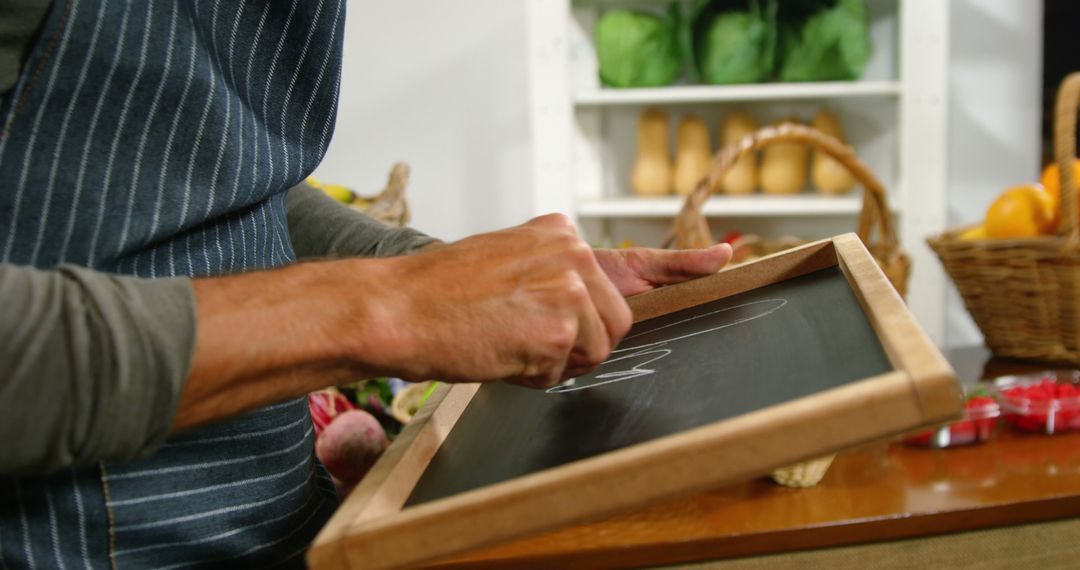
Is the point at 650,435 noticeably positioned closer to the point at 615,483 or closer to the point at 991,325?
the point at 615,483

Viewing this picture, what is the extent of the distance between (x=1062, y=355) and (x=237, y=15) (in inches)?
48.8

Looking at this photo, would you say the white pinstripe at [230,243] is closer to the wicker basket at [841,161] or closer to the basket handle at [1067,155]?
the wicker basket at [841,161]

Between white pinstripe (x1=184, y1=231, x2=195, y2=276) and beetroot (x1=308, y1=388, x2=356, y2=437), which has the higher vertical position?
white pinstripe (x1=184, y1=231, x2=195, y2=276)

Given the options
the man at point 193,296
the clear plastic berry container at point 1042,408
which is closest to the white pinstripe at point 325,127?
the man at point 193,296

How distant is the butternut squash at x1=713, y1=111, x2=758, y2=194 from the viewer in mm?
2406

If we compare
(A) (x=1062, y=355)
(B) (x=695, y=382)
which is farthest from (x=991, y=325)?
(B) (x=695, y=382)

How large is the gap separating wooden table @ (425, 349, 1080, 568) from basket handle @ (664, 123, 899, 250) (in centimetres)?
61

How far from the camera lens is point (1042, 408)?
105cm

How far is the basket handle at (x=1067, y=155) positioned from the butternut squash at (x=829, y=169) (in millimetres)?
994

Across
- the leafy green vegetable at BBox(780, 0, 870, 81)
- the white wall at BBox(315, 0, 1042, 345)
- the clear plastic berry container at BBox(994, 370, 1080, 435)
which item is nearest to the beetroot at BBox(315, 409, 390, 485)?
the clear plastic berry container at BBox(994, 370, 1080, 435)

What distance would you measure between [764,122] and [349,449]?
1805mm

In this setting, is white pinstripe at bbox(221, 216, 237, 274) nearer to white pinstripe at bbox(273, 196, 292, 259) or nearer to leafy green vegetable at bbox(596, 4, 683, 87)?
white pinstripe at bbox(273, 196, 292, 259)

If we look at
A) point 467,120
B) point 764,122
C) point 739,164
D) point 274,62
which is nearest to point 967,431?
point 274,62

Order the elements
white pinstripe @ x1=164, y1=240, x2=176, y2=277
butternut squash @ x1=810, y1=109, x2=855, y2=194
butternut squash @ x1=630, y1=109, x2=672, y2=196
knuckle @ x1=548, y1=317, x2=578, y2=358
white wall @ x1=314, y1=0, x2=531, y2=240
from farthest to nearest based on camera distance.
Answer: white wall @ x1=314, y1=0, x2=531, y2=240 < butternut squash @ x1=630, y1=109, x2=672, y2=196 < butternut squash @ x1=810, y1=109, x2=855, y2=194 < white pinstripe @ x1=164, y1=240, x2=176, y2=277 < knuckle @ x1=548, y1=317, x2=578, y2=358
